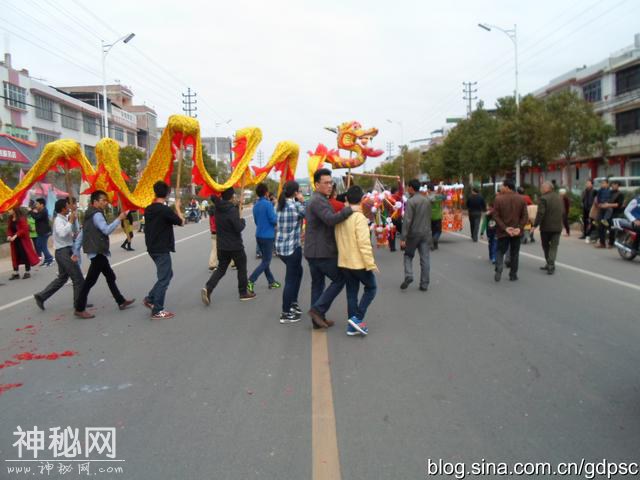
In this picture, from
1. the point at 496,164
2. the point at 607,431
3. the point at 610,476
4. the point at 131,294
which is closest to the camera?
the point at 610,476

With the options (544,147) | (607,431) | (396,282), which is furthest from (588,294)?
(544,147)

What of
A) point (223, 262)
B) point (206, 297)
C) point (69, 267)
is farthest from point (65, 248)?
point (223, 262)

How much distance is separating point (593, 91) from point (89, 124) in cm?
4043

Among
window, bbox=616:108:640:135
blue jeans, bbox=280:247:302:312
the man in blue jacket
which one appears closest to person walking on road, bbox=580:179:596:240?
the man in blue jacket

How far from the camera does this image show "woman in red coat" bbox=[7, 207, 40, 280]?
10266 millimetres

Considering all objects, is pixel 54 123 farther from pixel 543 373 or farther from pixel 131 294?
pixel 543 373

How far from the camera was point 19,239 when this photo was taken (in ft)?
33.9

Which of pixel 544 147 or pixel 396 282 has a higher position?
pixel 544 147

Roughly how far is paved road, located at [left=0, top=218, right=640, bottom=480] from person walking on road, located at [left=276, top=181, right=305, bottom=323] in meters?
0.32

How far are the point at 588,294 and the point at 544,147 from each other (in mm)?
21366

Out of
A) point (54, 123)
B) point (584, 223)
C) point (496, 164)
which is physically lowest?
point (584, 223)

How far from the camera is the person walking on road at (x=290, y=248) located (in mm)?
6293

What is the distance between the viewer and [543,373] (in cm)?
442

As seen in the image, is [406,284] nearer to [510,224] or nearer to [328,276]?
[510,224]
